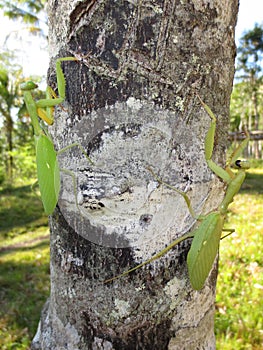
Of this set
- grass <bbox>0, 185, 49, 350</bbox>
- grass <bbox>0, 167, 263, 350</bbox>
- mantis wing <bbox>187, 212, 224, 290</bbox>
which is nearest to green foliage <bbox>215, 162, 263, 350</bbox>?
grass <bbox>0, 167, 263, 350</bbox>

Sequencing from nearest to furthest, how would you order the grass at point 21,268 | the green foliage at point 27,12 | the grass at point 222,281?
the grass at point 222,281 → the grass at point 21,268 → the green foliage at point 27,12

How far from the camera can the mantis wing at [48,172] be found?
2.96 ft

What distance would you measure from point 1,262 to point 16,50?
11181mm

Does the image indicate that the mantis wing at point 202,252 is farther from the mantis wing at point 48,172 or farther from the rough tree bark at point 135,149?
→ the mantis wing at point 48,172

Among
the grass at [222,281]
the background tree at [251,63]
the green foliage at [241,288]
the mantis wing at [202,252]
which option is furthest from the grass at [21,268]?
the background tree at [251,63]

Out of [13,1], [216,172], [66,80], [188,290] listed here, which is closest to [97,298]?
[188,290]

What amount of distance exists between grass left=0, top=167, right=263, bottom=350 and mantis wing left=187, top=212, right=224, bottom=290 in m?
1.82

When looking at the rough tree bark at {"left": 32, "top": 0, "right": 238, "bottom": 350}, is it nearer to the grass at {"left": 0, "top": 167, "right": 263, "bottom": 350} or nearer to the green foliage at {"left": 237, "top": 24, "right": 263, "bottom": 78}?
the grass at {"left": 0, "top": 167, "right": 263, "bottom": 350}

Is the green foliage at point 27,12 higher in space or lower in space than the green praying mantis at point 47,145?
higher

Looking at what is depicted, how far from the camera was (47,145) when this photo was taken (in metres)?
0.95

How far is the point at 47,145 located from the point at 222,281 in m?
2.89

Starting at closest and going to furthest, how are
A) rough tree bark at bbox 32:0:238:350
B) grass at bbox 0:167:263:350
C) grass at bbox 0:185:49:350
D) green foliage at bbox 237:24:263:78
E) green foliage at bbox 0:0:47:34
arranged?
rough tree bark at bbox 32:0:238:350
grass at bbox 0:167:263:350
grass at bbox 0:185:49:350
green foliage at bbox 0:0:47:34
green foliage at bbox 237:24:263:78

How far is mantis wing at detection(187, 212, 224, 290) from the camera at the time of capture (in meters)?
0.84

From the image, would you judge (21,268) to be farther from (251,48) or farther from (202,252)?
(251,48)
